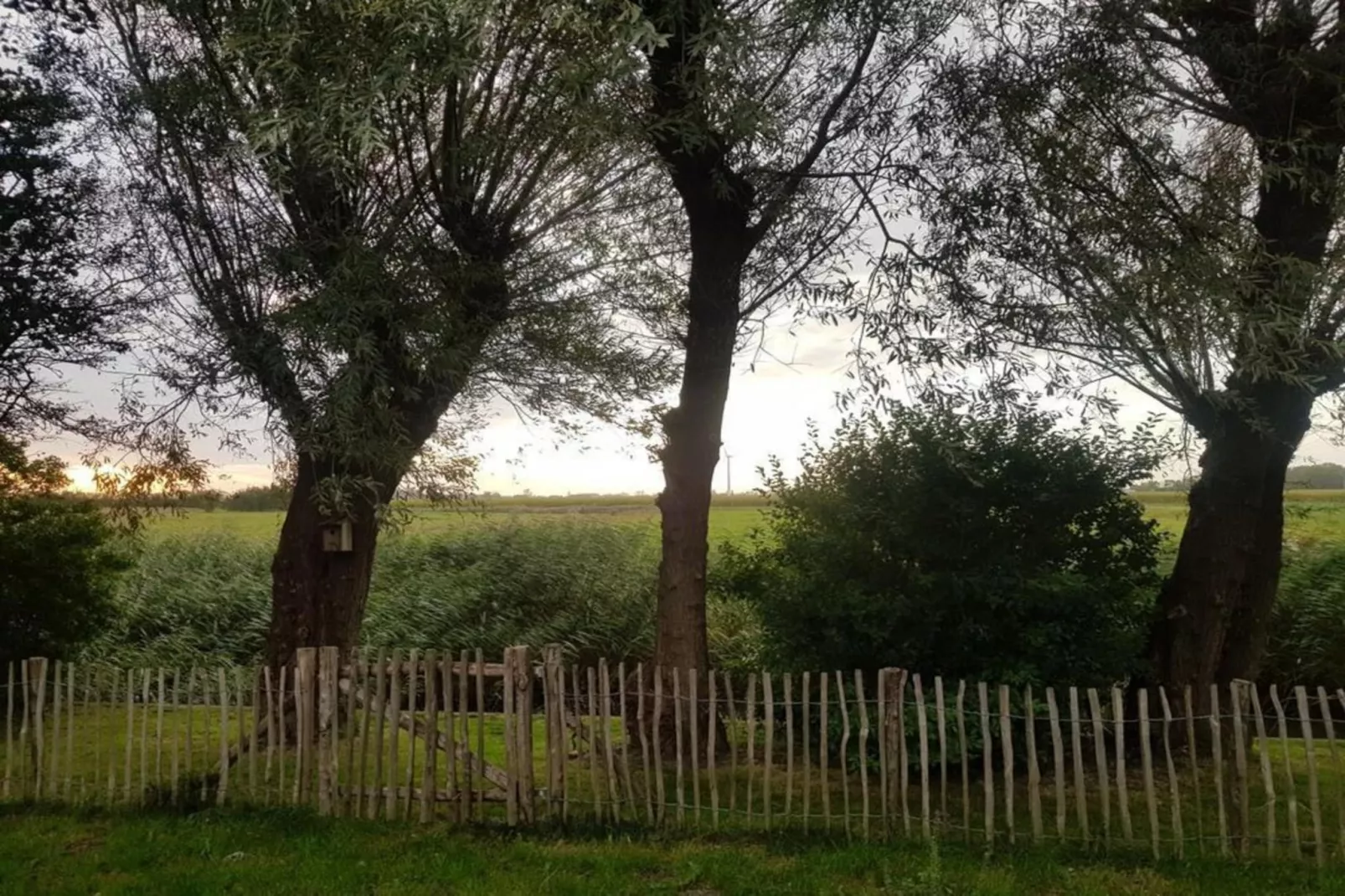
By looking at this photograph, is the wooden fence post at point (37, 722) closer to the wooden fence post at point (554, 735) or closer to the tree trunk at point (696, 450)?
the wooden fence post at point (554, 735)

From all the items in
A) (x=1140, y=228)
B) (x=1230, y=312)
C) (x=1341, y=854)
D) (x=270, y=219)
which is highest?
(x=270, y=219)

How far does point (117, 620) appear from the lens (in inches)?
620

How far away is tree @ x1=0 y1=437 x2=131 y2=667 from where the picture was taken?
11.1m

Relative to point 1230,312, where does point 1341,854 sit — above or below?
below

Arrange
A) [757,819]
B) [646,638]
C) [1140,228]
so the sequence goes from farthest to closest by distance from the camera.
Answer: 1. [646,638]
2. [1140,228]
3. [757,819]

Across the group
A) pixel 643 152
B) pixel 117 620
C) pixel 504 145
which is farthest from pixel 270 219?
pixel 117 620

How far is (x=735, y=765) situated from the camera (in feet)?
23.3

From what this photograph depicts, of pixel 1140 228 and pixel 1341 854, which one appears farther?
pixel 1140 228

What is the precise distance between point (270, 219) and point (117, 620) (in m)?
10.0

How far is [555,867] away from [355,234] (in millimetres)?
5542

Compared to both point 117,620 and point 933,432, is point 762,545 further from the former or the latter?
point 117,620

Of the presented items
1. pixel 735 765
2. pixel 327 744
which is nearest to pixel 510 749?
pixel 327 744

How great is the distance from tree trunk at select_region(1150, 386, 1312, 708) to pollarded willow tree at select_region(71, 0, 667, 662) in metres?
6.39

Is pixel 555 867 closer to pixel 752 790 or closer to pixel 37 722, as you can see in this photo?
pixel 752 790
